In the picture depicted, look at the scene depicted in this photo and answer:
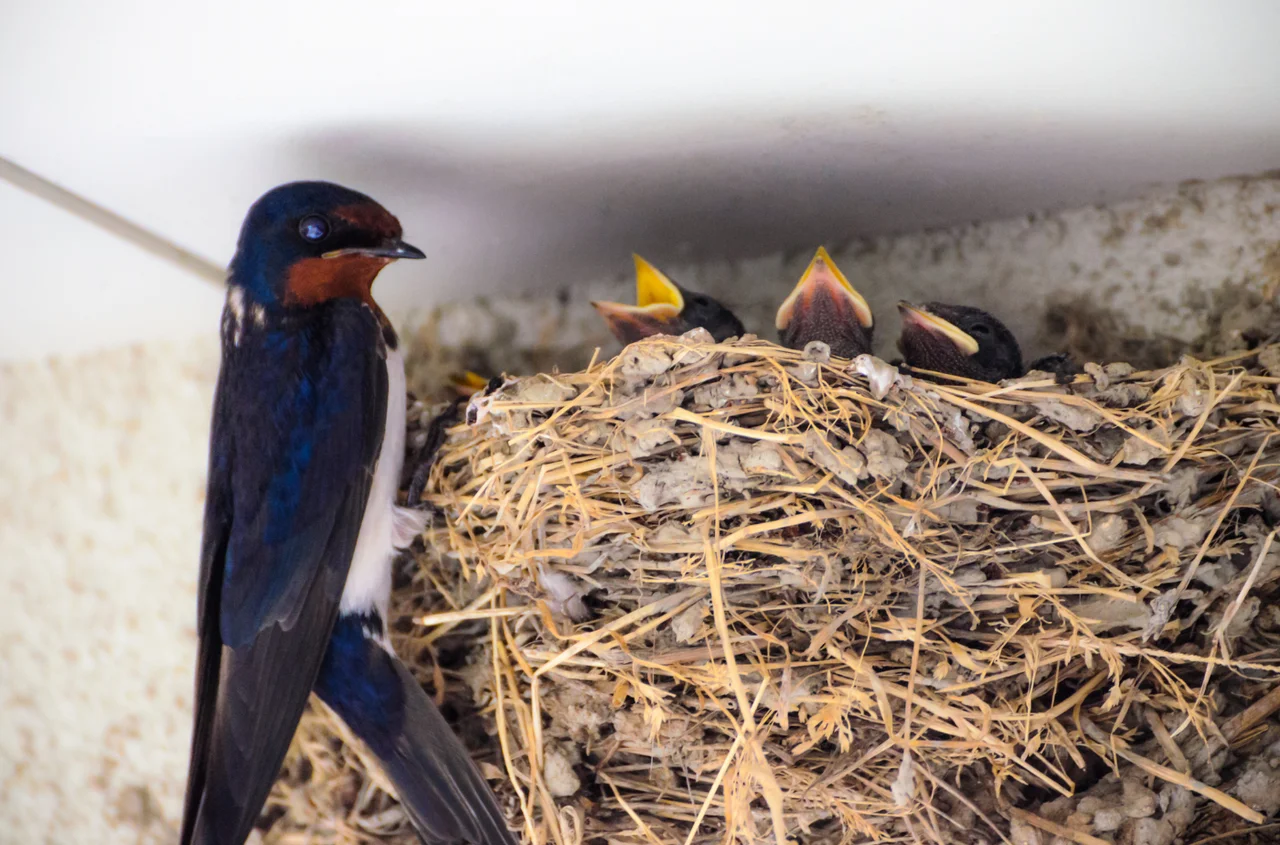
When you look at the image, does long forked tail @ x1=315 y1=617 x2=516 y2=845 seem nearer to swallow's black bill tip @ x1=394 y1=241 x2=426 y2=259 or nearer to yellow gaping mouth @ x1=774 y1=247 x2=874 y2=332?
swallow's black bill tip @ x1=394 y1=241 x2=426 y2=259

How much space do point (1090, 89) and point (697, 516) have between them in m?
0.99

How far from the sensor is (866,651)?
1.69 m

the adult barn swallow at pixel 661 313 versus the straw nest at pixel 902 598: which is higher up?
the adult barn swallow at pixel 661 313

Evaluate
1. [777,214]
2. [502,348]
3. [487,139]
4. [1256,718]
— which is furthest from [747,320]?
[1256,718]

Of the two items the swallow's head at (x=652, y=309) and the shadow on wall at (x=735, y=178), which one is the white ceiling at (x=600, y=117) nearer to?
the shadow on wall at (x=735, y=178)

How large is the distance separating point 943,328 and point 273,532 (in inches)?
48.0

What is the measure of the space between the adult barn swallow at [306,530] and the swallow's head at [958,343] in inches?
35.8

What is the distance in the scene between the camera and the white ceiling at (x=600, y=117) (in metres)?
1.65

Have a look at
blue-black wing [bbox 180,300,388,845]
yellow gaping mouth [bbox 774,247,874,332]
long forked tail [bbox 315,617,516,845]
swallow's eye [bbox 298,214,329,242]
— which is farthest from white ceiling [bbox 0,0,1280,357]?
long forked tail [bbox 315,617,516,845]

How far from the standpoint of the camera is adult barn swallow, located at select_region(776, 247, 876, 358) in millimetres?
1990

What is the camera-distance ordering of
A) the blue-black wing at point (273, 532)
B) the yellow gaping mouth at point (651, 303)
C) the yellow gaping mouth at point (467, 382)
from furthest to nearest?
the yellow gaping mouth at point (467, 382) < the yellow gaping mouth at point (651, 303) < the blue-black wing at point (273, 532)

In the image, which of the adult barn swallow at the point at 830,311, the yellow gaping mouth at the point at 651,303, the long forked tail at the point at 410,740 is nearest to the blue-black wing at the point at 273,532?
the long forked tail at the point at 410,740

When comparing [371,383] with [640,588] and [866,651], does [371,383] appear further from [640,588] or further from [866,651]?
[866,651]

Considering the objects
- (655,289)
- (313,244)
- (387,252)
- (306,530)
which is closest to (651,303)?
(655,289)
